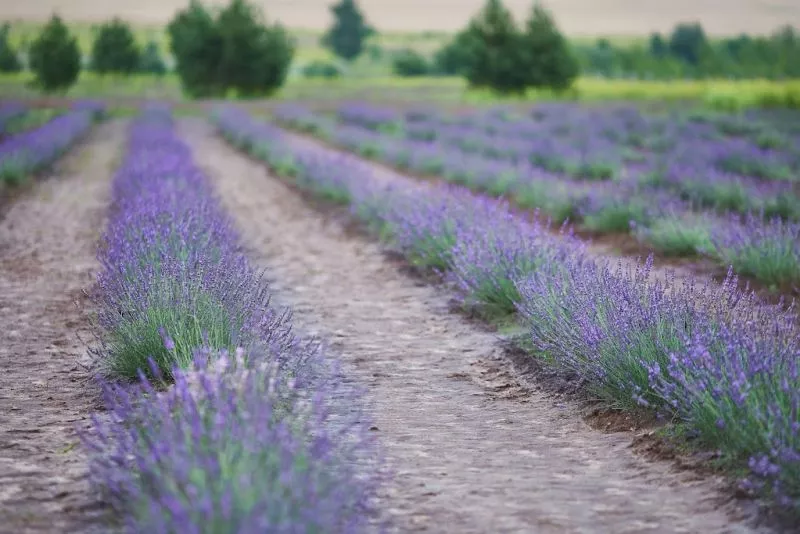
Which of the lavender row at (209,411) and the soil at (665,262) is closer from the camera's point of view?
the lavender row at (209,411)

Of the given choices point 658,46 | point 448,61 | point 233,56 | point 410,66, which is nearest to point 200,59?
point 233,56

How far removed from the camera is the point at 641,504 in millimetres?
3418

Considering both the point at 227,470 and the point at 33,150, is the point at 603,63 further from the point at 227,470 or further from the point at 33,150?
the point at 227,470

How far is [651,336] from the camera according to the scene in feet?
14.8

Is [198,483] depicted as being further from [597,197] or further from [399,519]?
[597,197]

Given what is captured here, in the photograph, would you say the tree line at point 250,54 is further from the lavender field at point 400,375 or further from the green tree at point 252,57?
the lavender field at point 400,375

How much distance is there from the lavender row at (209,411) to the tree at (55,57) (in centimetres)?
5497

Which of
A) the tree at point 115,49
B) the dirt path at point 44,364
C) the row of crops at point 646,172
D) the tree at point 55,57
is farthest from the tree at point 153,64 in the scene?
the dirt path at point 44,364

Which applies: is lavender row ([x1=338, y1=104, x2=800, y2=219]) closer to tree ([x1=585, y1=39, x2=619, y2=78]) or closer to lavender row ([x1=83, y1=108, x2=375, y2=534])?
lavender row ([x1=83, y1=108, x2=375, y2=534])

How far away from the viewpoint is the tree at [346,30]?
324ft

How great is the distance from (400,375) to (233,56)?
173ft

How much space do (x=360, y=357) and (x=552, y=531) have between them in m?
2.78

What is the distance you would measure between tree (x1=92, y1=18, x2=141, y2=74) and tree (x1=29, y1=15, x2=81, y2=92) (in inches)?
368

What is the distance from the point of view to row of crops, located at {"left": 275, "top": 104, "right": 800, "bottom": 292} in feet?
28.1
